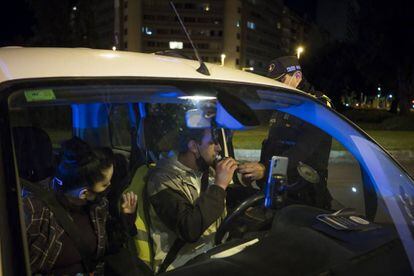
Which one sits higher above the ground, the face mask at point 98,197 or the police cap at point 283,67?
the police cap at point 283,67

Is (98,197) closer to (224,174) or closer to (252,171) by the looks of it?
(224,174)

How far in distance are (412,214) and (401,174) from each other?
0.62 ft

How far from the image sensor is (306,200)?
3107mm

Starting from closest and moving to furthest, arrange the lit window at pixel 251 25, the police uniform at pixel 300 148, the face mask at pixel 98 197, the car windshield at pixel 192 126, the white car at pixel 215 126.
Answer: the white car at pixel 215 126 → the car windshield at pixel 192 126 → the face mask at pixel 98 197 → the police uniform at pixel 300 148 → the lit window at pixel 251 25

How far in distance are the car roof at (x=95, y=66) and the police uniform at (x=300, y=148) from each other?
932 mm

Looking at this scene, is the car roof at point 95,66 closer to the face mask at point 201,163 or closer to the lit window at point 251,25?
the face mask at point 201,163

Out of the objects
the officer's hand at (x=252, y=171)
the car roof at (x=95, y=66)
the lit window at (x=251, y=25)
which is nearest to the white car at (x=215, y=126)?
the car roof at (x=95, y=66)

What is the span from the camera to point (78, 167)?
2.34 meters

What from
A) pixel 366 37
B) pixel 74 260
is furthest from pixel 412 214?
pixel 366 37

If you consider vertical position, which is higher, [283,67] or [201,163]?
[283,67]

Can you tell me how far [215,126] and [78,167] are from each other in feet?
2.76

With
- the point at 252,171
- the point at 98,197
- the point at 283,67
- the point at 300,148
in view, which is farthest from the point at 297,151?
the point at 98,197

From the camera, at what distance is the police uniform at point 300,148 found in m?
3.10

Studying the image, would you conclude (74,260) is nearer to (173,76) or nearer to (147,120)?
(173,76)
